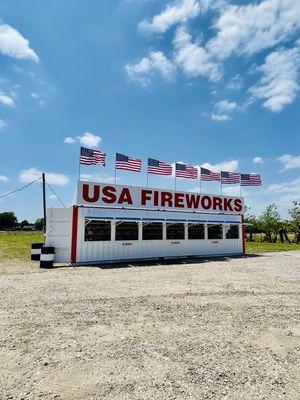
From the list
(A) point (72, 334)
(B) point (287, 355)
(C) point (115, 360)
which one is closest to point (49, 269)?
(A) point (72, 334)

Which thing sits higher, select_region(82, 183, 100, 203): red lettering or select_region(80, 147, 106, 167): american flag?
select_region(80, 147, 106, 167): american flag

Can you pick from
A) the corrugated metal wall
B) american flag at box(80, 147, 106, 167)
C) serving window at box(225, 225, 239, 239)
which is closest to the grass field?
serving window at box(225, 225, 239, 239)

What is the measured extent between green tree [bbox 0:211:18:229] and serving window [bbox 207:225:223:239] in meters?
144

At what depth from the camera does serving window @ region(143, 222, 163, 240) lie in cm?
2233

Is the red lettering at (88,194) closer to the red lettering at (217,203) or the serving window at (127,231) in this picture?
the serving window at (127,231)

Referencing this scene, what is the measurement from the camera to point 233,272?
16281mm

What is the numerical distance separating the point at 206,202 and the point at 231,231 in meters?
3.56

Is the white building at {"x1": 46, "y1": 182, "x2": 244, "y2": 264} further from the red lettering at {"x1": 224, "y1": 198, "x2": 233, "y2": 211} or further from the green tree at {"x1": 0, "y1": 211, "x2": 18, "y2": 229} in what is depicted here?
the green tree at {"x1": 0, "y1": 211, "x2": 18, "y2": 229}

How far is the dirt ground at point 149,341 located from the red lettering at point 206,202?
1397 centimetres

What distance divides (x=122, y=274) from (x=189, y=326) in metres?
8.49

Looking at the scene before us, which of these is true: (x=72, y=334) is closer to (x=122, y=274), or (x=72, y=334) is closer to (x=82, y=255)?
(x=122, y=274)

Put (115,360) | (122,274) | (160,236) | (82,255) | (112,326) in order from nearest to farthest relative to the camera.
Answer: (115,360)
(112,326)
(122,274)
(82,255)
(160,236)

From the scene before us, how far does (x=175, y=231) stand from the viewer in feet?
77.7

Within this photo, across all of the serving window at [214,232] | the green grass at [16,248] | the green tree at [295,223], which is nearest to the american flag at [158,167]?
the serving window at [214,232]
